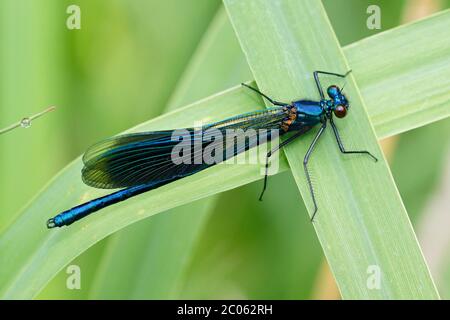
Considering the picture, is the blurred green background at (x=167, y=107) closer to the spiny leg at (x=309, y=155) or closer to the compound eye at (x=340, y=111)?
the spiny leg at (x=309, y=155)

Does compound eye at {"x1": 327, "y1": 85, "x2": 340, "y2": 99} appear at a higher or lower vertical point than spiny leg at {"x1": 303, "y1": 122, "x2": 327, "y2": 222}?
higher

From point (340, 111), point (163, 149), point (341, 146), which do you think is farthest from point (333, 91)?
point (163, 149)

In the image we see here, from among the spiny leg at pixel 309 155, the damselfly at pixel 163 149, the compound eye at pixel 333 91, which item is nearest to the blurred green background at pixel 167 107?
the damselfly at pixel 163 149

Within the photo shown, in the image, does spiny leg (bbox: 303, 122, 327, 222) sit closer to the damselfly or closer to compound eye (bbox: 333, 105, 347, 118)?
the damselfly

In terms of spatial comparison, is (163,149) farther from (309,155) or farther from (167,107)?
(309,155)

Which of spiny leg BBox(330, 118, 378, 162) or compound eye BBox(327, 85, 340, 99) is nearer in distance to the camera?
spiny leg BBox(330, 118, 378, 162)

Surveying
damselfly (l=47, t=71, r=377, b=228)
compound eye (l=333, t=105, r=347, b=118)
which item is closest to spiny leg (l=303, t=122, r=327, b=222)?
damselfly (l=47, t=71, r=377, b=228)

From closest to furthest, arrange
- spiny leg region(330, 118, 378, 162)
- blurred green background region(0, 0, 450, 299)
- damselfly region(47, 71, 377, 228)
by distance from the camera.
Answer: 1. spiny leg region(330, 118, 378, 162)
2. damselfly region(47, 71, 377, 228)
3. blurred green background region(0, 0, 450, 299)
